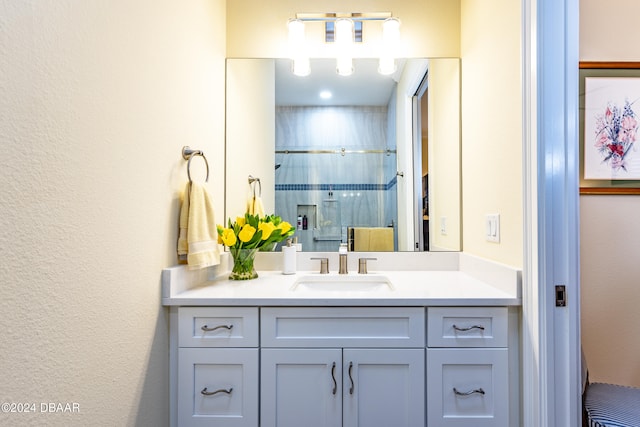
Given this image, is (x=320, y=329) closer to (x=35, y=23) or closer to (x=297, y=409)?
(x=297, y=409)

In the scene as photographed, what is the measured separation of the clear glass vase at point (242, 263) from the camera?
59.3 inches

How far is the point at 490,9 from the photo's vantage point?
1373 millimetres

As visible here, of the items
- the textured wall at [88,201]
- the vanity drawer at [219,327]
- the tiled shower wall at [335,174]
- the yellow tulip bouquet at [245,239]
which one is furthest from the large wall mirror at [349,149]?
the vanity drawer at [219,327]

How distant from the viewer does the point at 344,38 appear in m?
1.76

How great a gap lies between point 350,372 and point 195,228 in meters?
0.76

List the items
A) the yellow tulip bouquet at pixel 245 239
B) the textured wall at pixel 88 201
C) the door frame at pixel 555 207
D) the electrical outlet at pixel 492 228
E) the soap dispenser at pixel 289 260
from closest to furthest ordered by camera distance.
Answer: the textured wall at pixel 88 201, the door frame at pixel 555 207, the electrical outlet at pixel 492 228, the yellow tulip bouquet at pixel 245 239, the soap dispenser at pixel 289 260

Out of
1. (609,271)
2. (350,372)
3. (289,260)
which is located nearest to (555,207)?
(609,271)

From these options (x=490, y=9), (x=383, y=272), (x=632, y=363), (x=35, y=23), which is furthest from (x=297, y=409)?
(x=490, y=9)

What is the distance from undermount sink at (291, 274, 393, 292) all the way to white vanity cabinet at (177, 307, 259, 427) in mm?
447

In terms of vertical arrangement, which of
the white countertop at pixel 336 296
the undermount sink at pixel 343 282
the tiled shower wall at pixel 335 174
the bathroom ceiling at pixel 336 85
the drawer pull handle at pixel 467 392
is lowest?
Answer: the drawer pull handle at pixel 467 392

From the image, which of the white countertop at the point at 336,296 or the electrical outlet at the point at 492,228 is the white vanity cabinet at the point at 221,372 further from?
the electrical outlet at the point at 492,228

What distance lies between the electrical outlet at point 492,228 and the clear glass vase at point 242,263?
40.5 inches

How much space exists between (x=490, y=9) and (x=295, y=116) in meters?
1.00

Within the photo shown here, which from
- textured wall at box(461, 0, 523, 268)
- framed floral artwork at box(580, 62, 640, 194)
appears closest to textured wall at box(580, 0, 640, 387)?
framed floral artwork at box(580, 62, 640, 194)
